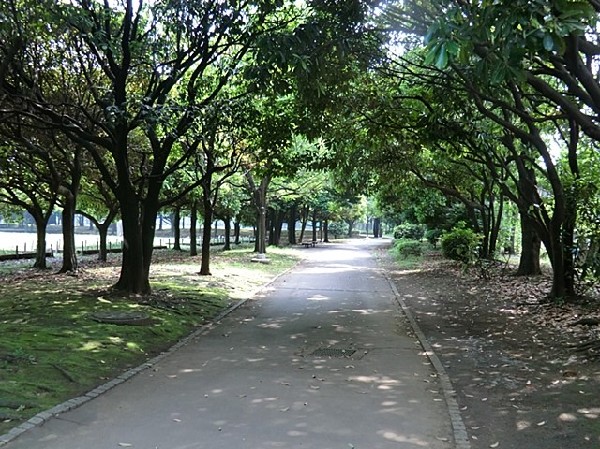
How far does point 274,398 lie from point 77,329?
14.8 ft

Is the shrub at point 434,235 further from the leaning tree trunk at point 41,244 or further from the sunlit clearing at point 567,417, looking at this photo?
the sunlit clearing at point 567,417

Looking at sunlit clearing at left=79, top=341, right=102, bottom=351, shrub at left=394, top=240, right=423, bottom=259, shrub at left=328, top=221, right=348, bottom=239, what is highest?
shrub at left=328, top=221, right=348, bottom=239

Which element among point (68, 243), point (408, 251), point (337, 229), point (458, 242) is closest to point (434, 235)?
point (408, 251)

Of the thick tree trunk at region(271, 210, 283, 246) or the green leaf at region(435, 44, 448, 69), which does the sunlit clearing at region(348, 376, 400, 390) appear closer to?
the green leaf at region(435, 44, 448, 69)

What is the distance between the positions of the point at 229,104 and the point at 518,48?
25.5ft

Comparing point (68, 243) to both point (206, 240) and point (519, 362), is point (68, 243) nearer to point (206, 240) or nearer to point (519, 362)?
point (206, 240)

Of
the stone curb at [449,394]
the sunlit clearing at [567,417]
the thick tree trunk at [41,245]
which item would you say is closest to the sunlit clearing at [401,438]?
the stone curb at [449,394]

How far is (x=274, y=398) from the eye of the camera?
20.1 feet

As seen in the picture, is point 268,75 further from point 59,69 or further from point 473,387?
point 59,69

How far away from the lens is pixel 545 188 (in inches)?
807

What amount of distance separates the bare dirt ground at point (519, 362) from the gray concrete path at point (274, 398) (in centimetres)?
49

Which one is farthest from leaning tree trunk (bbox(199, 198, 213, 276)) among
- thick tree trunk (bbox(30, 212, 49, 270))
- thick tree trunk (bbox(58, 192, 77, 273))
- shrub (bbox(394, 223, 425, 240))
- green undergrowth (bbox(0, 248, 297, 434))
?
shrub (bbox(394, 223, 425, 240))

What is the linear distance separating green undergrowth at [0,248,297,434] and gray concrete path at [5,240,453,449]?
47cm

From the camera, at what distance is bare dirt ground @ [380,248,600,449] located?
5262 millimetres
